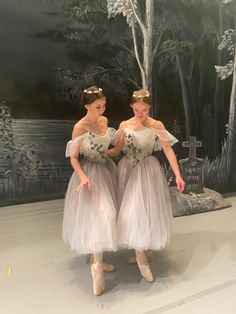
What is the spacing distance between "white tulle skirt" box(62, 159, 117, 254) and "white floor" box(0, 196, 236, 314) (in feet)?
0.64

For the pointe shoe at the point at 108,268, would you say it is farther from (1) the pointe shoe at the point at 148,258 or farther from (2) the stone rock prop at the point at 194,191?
(2) the stone rock prop at the point at 194,191

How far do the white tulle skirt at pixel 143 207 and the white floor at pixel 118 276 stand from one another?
0.62 feet

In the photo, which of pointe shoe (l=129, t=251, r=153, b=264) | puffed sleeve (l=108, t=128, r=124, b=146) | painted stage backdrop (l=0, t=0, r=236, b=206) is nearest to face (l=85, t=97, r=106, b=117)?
puffed sleeve (l=108, t=128, r=124, b=146)

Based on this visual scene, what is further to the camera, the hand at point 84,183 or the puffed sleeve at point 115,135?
the puffed sleeve at point 115,135

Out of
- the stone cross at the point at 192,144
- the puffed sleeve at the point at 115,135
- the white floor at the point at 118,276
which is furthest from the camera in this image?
the stone cross at the point at 192,144

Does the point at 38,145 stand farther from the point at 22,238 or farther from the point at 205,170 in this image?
the point at 205,170

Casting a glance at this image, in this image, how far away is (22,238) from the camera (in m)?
2.14

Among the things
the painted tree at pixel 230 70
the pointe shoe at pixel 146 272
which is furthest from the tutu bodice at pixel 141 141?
the painted tree at pixel 230 70

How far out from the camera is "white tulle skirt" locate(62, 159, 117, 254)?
1512mm

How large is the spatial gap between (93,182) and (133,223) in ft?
0.78

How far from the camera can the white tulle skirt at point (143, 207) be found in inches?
61.4

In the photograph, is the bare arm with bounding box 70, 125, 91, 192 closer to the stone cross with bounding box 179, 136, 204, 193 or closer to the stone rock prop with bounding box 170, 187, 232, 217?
the stone rock prop with bounding box 170, 187, 232, 217

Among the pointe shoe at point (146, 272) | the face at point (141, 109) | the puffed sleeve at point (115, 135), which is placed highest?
the face at point (141, 109)

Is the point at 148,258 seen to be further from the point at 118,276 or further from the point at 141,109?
the point at 141,109
